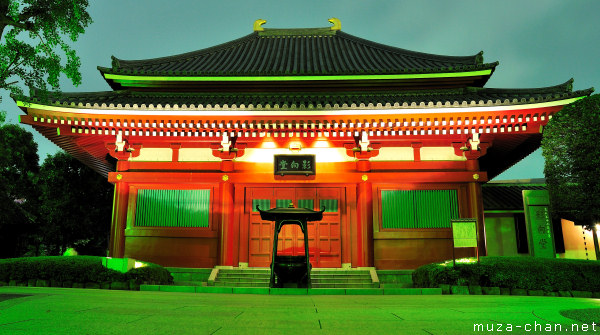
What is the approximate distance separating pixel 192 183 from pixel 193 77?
397 cm

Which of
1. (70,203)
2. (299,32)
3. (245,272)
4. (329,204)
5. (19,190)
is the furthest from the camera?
(19,190)

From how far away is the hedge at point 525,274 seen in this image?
28.5ft

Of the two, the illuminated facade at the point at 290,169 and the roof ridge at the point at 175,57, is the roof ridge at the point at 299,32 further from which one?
the illuminated facade at the point at 290,169

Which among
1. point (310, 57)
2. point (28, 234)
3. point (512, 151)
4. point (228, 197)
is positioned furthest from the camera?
point (28, 234)

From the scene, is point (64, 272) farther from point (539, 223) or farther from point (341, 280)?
point (539, 223)

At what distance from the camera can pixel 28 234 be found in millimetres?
22906

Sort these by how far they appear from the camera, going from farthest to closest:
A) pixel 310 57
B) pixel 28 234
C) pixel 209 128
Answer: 1. pixel 28 234
2. pixel 310 57
3. pixel 209 128

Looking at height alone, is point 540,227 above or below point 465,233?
above

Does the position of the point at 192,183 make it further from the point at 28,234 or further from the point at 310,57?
the point at 28,234

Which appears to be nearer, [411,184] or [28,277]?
[28,277]

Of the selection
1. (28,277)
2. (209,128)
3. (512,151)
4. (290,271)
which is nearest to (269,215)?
(290,271)

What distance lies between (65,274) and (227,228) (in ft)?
14.2

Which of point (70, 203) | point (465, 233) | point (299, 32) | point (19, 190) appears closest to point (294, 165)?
point (465, 233)

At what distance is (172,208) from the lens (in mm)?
12141
